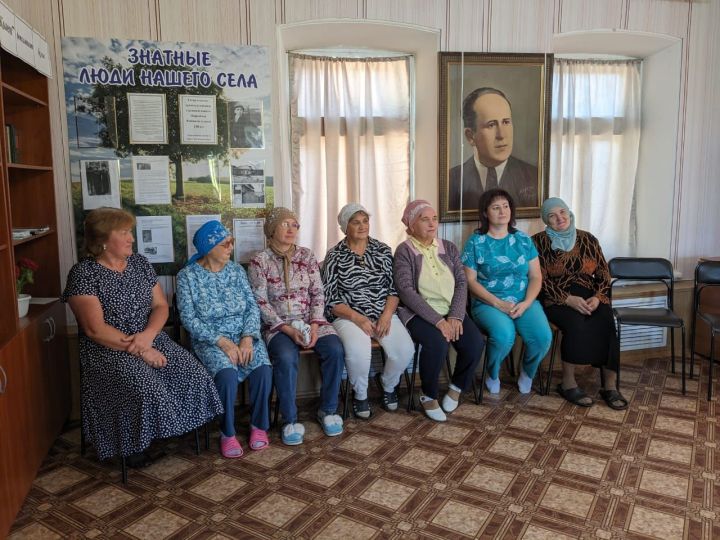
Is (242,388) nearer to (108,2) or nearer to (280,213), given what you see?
(280,213)

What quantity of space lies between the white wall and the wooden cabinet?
0.11 m

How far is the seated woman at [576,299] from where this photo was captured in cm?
379

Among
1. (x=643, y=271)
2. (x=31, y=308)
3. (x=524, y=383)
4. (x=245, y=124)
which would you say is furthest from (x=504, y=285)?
(x=31, y=308)

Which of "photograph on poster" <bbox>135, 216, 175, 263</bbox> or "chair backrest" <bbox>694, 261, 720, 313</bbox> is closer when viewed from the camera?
"photograph on poster" <bbox>135, 216, 175, 263</bbox>

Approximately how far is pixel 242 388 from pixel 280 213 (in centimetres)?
114

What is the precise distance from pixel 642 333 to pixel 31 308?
13.8ft

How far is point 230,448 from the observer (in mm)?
3094

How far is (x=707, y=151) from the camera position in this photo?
4676 millimetres

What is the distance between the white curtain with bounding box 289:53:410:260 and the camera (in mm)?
4215

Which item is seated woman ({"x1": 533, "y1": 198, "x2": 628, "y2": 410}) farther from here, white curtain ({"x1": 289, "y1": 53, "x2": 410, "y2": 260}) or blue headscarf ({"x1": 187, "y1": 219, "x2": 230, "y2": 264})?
blue headscarf ({"x1": 187, "y1": 219, "x2": 230, "y2": 264})

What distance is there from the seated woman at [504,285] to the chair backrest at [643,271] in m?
0.82

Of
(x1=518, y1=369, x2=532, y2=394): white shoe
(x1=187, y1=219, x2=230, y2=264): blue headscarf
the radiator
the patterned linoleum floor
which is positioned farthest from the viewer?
the radiator

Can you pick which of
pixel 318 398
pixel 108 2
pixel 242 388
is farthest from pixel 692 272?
pixel 108 2

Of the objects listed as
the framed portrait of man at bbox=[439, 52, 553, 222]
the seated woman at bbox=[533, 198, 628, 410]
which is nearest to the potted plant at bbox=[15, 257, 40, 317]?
the framed portrait of man at bbox=[439, 52, 553, 222]
